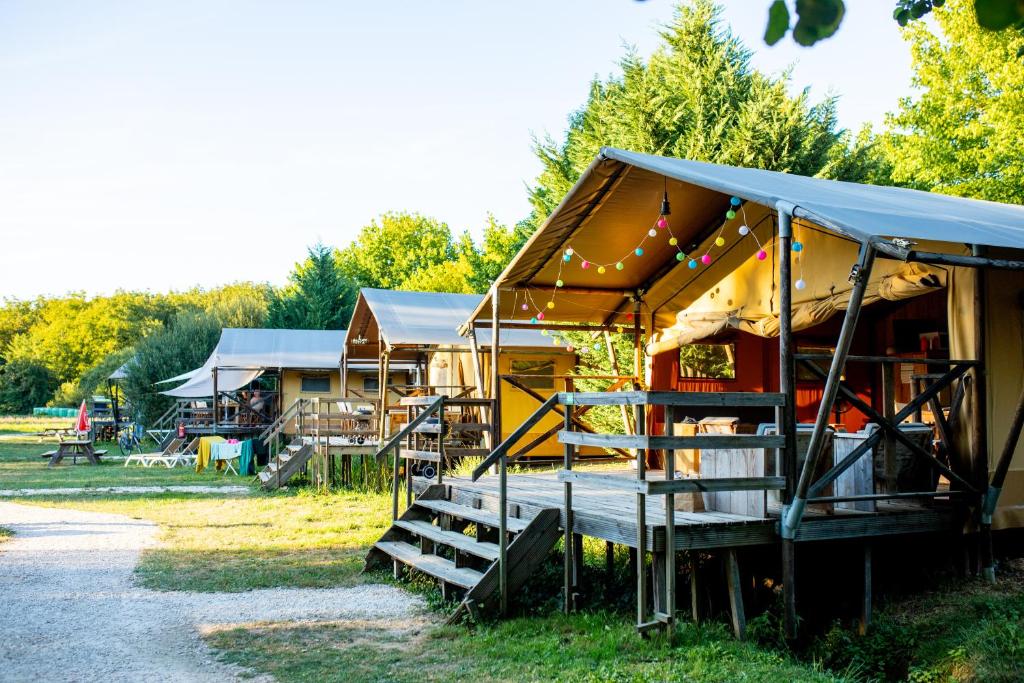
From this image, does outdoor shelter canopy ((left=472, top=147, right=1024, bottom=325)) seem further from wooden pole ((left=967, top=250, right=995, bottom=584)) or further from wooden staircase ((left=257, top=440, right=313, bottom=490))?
wooden staircase ((left=257, top=440, right=313, bottom=490))

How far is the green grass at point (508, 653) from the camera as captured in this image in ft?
16.7

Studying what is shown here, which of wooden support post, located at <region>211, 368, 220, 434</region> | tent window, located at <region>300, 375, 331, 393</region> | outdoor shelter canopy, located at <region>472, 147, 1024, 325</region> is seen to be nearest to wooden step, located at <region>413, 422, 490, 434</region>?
outdoor shelter canopy, located at <region>472, 147, 1024, 325</region>

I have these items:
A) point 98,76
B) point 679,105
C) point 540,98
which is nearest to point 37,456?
point 98,76

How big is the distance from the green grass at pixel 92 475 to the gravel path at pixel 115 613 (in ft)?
23.8

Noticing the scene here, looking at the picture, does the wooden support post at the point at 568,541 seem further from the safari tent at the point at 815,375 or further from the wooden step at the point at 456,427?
the wooden step at the point at 456,427

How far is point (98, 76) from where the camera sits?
16.5 meters

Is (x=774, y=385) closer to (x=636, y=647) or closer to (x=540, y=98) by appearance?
(x=636, y=647)

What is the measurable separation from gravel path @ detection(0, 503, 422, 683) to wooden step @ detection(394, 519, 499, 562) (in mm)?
566

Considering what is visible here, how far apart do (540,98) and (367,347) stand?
1032 centimetres

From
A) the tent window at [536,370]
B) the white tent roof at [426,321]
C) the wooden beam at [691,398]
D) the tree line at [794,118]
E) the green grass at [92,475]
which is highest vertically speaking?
the tree line at [794,118]

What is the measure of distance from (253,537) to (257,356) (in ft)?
52.6

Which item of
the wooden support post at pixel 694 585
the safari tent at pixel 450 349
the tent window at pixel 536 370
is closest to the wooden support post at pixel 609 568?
the wooden support post at pixel 694 585

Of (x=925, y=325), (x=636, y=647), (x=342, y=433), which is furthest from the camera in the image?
(x=342, y=433)

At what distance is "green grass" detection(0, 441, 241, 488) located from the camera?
17.1 meters
